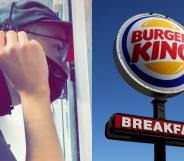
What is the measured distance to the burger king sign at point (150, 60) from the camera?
50.6 ft

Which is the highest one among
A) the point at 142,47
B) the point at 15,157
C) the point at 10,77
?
the point at 142,47

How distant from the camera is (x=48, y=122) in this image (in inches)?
1001

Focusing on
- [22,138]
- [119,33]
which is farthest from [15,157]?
[119,33]

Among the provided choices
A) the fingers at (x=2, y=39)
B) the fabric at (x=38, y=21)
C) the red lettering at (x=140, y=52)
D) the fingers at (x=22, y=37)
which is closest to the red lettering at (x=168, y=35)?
the red lettering at (x=140, y=52)

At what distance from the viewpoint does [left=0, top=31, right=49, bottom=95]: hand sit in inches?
1003

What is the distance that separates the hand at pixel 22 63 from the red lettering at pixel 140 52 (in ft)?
35.2

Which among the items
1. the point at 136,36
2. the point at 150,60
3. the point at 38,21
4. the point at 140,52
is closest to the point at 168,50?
the point at 150,60

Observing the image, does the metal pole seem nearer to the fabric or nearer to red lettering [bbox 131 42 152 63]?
red lettering [bbox 131 42 152 63]

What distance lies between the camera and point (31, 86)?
2544 cm

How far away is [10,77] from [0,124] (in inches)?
89.3

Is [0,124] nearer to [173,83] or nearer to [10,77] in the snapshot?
[10,77]

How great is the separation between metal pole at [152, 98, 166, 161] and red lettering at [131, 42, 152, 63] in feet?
4.04

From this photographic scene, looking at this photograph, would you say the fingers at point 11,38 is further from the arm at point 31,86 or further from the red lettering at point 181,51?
the red lettering at point 181,51

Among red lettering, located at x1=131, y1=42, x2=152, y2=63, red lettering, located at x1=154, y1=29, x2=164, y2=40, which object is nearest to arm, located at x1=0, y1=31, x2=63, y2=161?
red lettering, located at x1=131, y1=42, x2=152, y2=63
